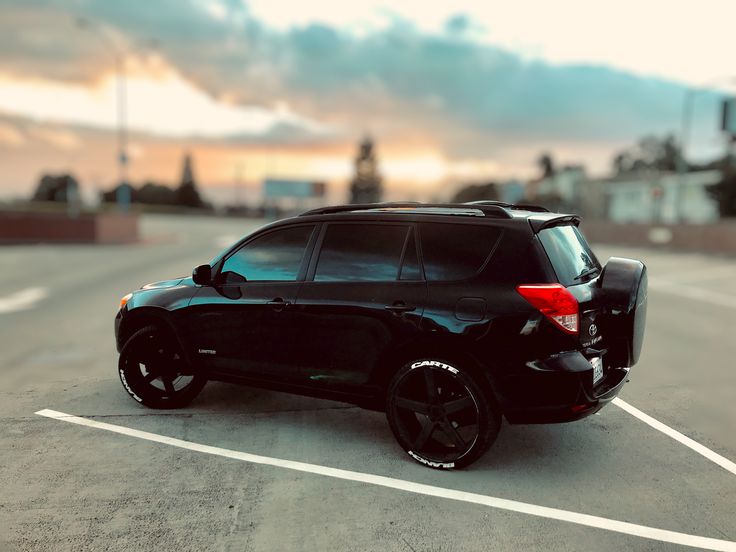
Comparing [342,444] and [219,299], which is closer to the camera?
[342,444]

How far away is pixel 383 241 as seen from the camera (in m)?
4.49

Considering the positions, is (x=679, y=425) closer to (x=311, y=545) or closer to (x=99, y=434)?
(x=311, y=545)

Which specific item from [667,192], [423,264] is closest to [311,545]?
[423,264]

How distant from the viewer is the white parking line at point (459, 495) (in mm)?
3447

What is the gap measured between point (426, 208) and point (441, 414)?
145 centimetres

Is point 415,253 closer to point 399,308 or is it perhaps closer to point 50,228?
point 399,308

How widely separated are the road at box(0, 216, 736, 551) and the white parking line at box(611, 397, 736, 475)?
67 mm

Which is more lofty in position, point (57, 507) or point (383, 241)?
point (383, 241)

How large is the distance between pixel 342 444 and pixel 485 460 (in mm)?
1044

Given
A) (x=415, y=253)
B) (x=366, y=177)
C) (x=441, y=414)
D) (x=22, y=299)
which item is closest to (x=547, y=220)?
(x=415, y=253)

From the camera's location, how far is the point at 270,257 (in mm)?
4891

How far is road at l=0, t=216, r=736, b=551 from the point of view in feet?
11.3

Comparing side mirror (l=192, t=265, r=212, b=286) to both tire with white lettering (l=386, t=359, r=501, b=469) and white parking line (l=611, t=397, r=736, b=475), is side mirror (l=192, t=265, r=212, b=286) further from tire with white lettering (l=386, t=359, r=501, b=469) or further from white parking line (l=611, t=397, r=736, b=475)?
white parking line (l=611, t=397, r=736, b=475)

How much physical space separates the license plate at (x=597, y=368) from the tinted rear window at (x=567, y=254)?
1.69ft
